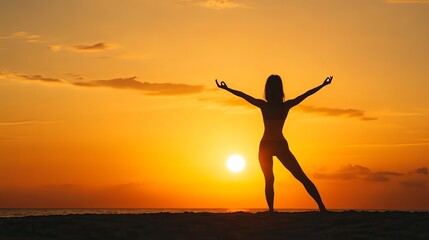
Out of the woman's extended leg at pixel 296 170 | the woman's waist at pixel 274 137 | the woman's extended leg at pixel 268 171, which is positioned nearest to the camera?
the woman's extended leg at pixel 296 170

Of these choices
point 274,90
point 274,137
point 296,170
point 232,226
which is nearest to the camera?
point 232,226

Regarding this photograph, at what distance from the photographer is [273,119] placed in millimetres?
17453

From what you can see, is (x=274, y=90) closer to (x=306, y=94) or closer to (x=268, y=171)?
(x=306, y=94)

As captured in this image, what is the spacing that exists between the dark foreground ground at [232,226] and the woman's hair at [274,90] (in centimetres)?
295

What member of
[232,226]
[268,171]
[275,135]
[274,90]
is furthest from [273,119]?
[232,226]

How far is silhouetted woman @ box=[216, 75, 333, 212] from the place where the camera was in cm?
1711

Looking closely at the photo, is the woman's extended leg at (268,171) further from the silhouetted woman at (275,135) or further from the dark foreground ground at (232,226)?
the dark foreground ground at (232,226)

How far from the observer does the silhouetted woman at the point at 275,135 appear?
17109 mm

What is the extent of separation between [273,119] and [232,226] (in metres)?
3.25

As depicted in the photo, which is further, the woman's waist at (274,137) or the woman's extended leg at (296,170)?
the woman's waist at (274,137)

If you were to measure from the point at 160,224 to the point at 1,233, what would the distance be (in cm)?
375

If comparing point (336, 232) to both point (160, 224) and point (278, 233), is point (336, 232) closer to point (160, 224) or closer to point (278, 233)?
point (278, 233)

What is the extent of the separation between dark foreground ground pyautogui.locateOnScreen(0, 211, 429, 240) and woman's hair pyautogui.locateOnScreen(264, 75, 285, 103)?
9.69 feet

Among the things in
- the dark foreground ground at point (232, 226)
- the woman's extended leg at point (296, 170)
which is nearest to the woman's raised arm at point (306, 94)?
the woman's extended leg at point (296, 170)
